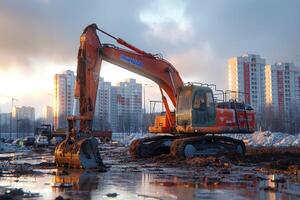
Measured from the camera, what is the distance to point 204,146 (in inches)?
995

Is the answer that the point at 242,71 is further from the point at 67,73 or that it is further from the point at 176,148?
the point at 176,148

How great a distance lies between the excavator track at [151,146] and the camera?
26.5 meters

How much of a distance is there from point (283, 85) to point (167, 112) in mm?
88766

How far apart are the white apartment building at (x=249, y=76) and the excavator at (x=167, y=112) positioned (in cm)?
7092

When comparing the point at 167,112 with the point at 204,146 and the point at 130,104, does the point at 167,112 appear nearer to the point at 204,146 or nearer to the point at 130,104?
the point at 204,146

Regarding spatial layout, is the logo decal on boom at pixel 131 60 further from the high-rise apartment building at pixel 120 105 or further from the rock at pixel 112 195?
the high-rise apartment building at pixel 120 105

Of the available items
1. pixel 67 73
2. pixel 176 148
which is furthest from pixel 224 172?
pixel 67 73

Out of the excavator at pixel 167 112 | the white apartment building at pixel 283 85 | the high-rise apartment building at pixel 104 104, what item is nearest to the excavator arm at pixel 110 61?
the excavator at pixel 167 112

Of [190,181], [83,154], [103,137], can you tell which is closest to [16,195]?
[190,181]

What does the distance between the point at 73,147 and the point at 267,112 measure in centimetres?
8600

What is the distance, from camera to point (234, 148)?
26.4 meters

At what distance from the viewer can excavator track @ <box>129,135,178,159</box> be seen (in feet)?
87.0

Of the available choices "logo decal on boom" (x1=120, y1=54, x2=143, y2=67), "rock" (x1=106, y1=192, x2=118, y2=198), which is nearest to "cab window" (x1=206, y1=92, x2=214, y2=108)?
"logo decal on boom" (x1=120, y1=54, x2=143, y2=67)

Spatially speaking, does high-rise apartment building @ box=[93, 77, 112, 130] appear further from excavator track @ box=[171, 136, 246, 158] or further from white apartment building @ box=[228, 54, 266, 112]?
excavator track @ box=[171, 136, 246, 158]
